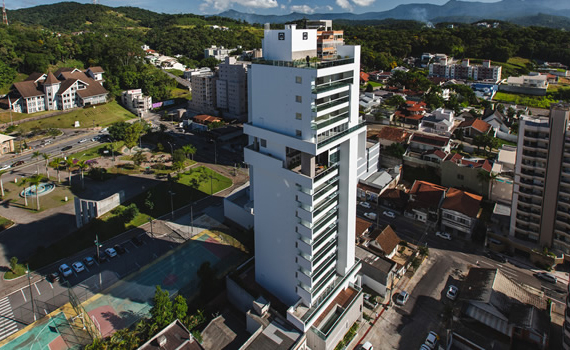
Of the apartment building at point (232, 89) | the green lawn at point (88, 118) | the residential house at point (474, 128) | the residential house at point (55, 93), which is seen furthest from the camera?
the apartment building at point (232, 89)

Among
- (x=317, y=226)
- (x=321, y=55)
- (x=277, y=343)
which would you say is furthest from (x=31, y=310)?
(x=321, y=55)

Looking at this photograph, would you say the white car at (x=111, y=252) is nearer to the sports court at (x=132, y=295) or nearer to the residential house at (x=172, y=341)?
the sports court at (x=132, y=295)

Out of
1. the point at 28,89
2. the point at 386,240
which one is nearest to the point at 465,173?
the point at 386,240

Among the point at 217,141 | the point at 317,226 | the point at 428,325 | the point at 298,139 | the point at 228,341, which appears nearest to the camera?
the point at 298,139

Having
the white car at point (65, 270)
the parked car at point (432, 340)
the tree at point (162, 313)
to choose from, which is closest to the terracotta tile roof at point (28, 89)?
the white car at point (65, 270)

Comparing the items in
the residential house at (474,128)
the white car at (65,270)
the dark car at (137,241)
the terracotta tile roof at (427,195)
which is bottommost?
the white car at (65,270)

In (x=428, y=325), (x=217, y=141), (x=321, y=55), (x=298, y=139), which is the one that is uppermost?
(x=321, y=55)

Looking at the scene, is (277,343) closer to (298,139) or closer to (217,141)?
(298,139)
